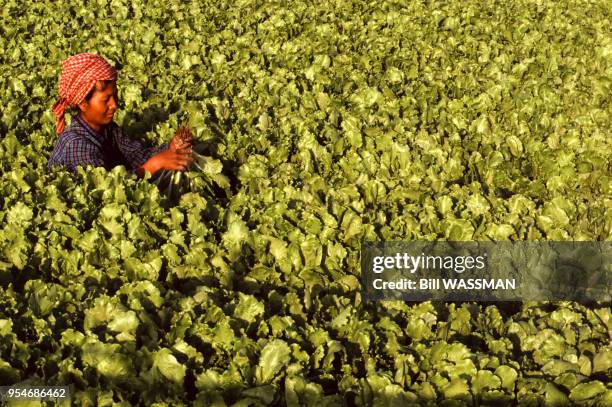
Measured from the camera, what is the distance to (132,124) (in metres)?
6.66

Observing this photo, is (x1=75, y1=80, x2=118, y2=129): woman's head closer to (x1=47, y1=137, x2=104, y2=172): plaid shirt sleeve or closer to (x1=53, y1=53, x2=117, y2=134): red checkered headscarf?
(x1=53, y1=53, x2=117, y2=134): red checkered headscarf

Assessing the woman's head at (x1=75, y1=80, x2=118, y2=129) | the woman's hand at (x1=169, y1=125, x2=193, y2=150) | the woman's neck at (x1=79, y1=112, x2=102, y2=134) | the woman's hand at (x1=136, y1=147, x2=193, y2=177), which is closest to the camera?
the woman's hand at (x1=136, y1=147, x2=193, y2=177)

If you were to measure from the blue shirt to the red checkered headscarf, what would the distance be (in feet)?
0.66

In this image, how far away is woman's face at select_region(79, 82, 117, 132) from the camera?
217 inches

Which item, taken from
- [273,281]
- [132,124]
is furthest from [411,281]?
[132,124]

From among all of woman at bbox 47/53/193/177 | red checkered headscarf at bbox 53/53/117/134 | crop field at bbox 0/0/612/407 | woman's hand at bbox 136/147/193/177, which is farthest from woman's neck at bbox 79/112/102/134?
woman's hand at bbox 136/147/193/177

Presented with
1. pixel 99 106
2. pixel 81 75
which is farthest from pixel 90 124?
pixel 81 75

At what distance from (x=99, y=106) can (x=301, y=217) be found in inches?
81.2

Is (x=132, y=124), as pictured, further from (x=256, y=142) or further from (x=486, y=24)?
(x=486, y=24)

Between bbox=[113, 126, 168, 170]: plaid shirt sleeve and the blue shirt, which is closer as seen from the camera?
the blue shirt

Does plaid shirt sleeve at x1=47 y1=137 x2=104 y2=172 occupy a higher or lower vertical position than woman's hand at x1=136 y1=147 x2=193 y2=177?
higher

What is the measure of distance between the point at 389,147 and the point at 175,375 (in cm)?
304

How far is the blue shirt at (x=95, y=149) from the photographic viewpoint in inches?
208

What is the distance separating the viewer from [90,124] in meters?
5.61
